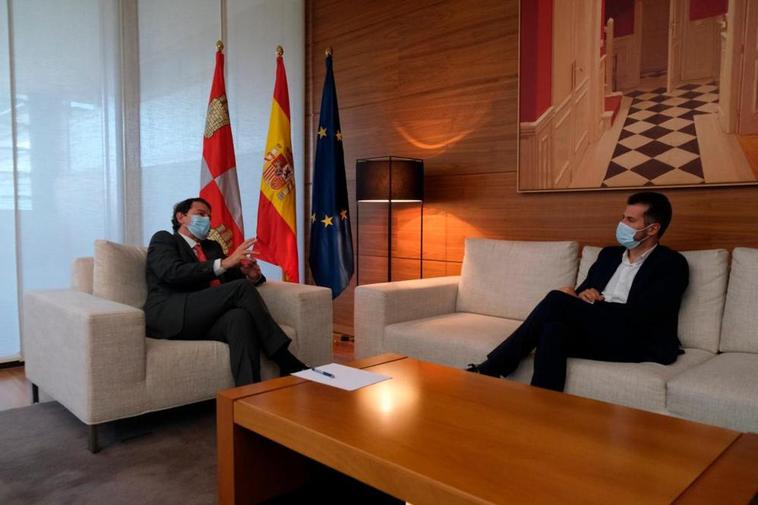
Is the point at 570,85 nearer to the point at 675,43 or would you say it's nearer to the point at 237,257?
the point at 675,43

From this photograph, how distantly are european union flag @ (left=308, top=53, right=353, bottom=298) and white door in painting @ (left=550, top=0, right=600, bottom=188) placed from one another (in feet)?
4.86

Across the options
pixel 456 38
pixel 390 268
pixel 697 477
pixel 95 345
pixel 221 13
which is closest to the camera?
pixel 697 477

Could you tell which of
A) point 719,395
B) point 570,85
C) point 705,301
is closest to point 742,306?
point 705,301

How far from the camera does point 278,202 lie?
4.04 meters

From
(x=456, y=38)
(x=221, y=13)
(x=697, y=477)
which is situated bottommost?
(x=697, y=477)

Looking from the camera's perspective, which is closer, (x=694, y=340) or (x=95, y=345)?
(x=95, y=345)

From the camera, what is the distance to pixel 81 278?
287 centimetres

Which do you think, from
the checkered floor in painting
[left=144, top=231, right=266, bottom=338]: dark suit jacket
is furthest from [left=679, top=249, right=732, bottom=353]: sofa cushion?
[left=144, top=231, right=266, bottom=338]: dark suit jacket

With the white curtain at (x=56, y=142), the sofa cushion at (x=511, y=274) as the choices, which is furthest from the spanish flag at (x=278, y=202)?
the sofa cushion at (x=511, y=274)

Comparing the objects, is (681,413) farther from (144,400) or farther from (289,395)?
(144,400)

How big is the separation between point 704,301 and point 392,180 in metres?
1.85

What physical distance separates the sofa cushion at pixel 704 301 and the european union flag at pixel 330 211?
2212 mm

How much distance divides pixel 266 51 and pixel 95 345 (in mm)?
3152

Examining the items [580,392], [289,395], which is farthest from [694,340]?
[289,395]
